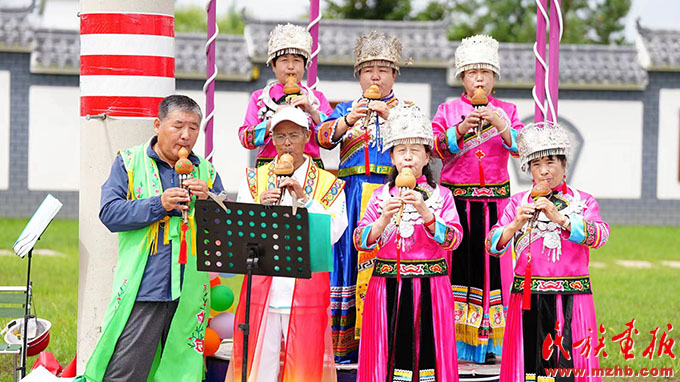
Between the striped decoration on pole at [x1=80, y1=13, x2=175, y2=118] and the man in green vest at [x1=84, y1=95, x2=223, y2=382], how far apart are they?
30.6 inches

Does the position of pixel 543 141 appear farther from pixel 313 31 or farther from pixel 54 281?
pixel 54 281

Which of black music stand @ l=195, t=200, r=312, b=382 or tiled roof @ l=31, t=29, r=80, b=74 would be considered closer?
black music stand @ l=195, t=200, r=312, b=382

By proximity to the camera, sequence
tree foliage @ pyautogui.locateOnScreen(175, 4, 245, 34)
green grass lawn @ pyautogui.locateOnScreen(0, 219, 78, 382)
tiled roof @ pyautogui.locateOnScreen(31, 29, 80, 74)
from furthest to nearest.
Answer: tree foliage @ pyautogui.locateOnScreen(175, 4, 245, 34) < tiled roof @ pyautogui.locateOnScreen(31, 29, 80, 74) < green grass lawn @ pyautogui.locateOnScreen(0, 219, 78, 382)

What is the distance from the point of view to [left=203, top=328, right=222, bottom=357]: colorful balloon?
5848mm

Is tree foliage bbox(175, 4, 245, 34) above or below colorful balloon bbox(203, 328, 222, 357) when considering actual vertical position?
above

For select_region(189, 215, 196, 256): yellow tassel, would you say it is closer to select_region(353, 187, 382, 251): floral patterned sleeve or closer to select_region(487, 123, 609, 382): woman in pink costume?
select_region(353, 187, 382, 251): floral patterned sleeve

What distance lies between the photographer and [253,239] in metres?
4.75

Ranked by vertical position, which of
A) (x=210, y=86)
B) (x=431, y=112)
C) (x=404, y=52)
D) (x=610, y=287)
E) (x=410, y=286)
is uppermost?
(x=404, y=52)

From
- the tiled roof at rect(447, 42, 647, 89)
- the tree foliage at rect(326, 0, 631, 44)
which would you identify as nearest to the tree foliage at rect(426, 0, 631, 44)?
the tree foliage at rect(326, 0, 631, 44)

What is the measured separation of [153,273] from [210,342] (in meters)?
0.82

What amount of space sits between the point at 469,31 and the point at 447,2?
113 cm

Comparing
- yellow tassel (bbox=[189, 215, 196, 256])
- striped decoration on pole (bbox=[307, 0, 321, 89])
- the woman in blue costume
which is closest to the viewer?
yellow tassel (bbox=[189, 215, 196, 256])

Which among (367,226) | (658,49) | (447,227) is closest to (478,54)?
(447,227)

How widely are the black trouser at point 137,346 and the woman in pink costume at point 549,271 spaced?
6.13 feet
